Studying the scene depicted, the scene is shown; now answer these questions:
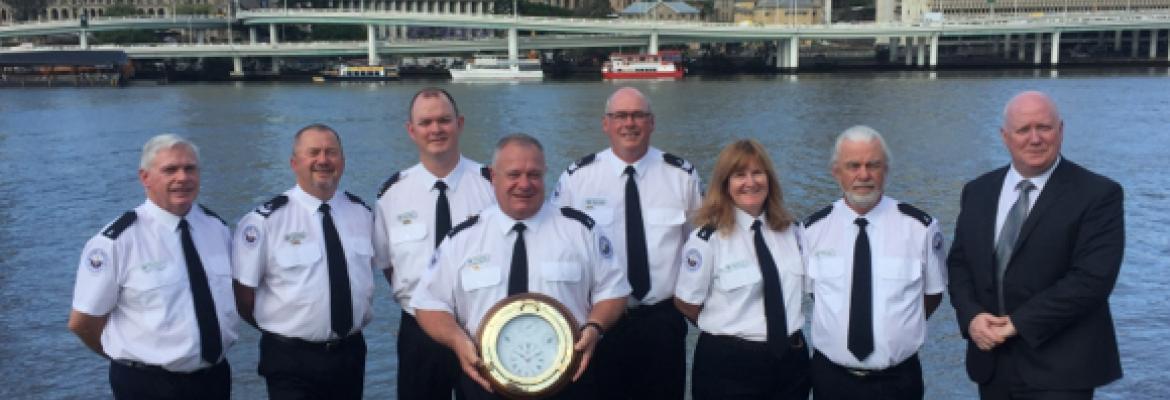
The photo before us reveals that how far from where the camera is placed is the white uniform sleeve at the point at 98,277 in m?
4.20

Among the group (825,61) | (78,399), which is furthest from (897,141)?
(825,61)

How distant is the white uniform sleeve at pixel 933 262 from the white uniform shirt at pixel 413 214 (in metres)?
1.81

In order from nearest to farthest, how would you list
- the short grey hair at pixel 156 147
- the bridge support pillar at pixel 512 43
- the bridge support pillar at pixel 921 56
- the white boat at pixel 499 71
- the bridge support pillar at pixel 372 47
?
the short grey hair at pixel 156 147 < the white boat at pixel 499 71 < the bridge support pillar at pixel 512 43 < the bridge support pillar at pixel 372 47 < the bridge support pillar at pixel 921 56

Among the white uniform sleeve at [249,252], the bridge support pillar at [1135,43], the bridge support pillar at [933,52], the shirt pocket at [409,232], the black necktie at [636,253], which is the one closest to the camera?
the white uniform sleeve at [249,252]

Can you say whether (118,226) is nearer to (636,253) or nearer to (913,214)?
(636,253)

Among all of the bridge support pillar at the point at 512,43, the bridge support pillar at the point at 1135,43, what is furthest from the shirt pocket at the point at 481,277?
the bridge support pillar at the point at 1135,43

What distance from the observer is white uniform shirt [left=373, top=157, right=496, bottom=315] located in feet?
15.7

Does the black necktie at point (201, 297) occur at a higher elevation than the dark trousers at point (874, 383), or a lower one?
higher

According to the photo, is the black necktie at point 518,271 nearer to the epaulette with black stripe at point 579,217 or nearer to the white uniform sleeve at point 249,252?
the epaulette with black stripe at point 579,217

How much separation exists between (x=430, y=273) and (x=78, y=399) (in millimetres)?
5084

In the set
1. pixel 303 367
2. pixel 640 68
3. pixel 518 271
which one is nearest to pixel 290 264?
pixel 303 367

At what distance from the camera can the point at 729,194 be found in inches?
173

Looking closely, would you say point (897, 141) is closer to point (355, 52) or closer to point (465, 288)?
point (465, 288)

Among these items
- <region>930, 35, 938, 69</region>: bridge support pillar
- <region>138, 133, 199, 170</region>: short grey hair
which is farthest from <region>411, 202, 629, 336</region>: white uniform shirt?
<region>930, 35, 938, 69</region>: bridge support pillar
